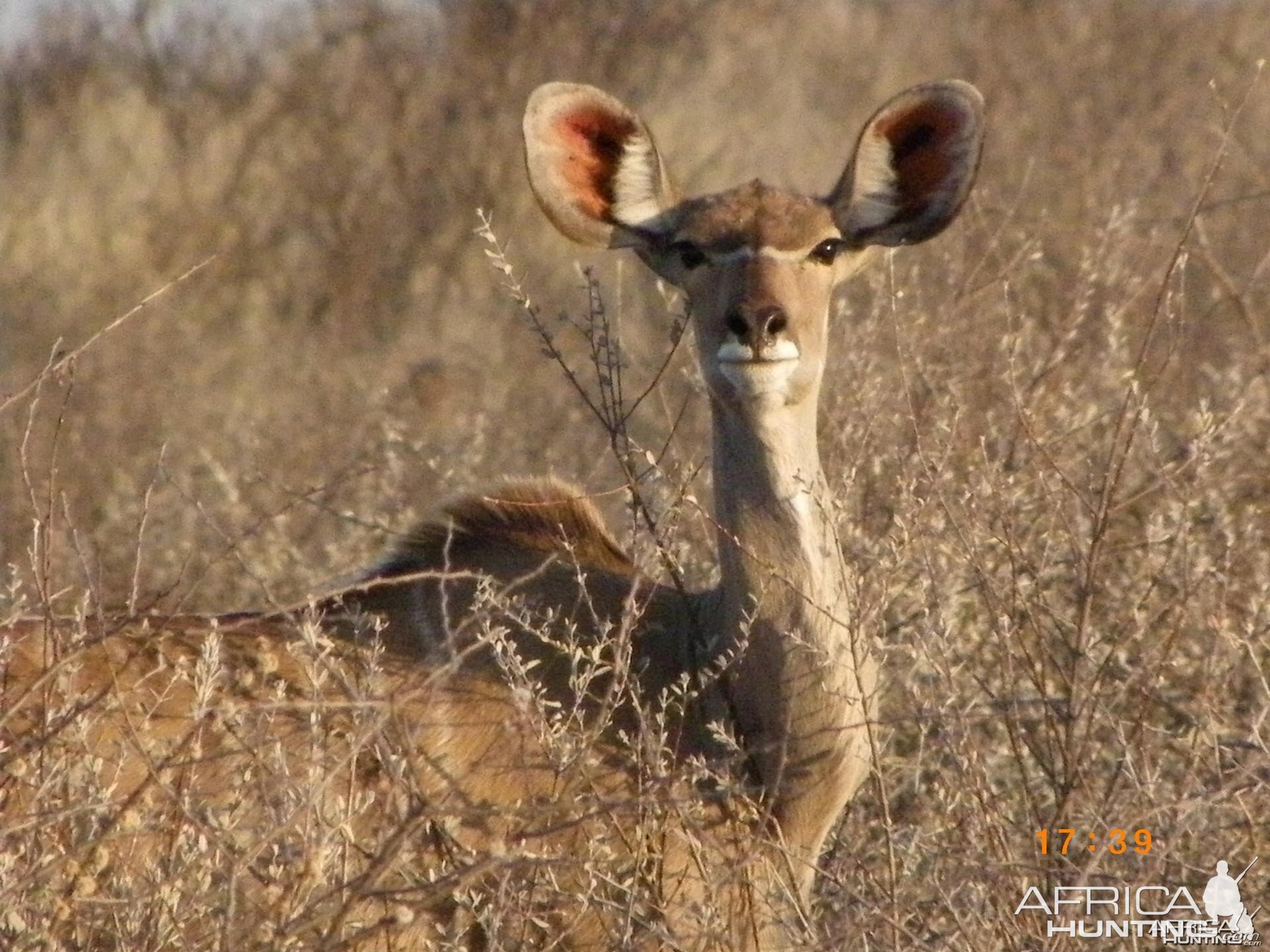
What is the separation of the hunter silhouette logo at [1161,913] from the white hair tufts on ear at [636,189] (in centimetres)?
168

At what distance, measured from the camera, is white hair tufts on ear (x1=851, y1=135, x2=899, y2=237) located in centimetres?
486

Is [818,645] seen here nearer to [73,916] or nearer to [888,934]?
[888,934]

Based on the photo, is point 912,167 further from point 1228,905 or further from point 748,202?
point 1228,905

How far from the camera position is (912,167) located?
4930 millimetres

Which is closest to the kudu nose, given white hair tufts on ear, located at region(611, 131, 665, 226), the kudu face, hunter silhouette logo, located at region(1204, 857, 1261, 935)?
the kudu face

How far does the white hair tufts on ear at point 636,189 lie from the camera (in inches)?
194

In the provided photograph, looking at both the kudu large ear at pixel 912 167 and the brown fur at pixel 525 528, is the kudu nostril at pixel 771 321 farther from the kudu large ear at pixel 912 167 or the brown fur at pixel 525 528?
the brown fur at pixel 525 528

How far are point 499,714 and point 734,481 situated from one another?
2.10ft

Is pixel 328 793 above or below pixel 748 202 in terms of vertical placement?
below

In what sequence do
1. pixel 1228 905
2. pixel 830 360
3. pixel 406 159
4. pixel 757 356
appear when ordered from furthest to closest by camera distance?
pixel 406 159 < pixel 830 360 < pixel 757 356 < pixel 1228 905

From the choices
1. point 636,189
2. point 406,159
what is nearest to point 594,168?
point 636,189

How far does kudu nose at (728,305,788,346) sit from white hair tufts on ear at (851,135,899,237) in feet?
1.66

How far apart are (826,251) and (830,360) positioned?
2285mm

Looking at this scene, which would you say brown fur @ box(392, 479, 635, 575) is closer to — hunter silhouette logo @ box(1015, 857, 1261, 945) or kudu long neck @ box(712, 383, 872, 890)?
kudu long neck @ box(712, 383, 872, 890)
